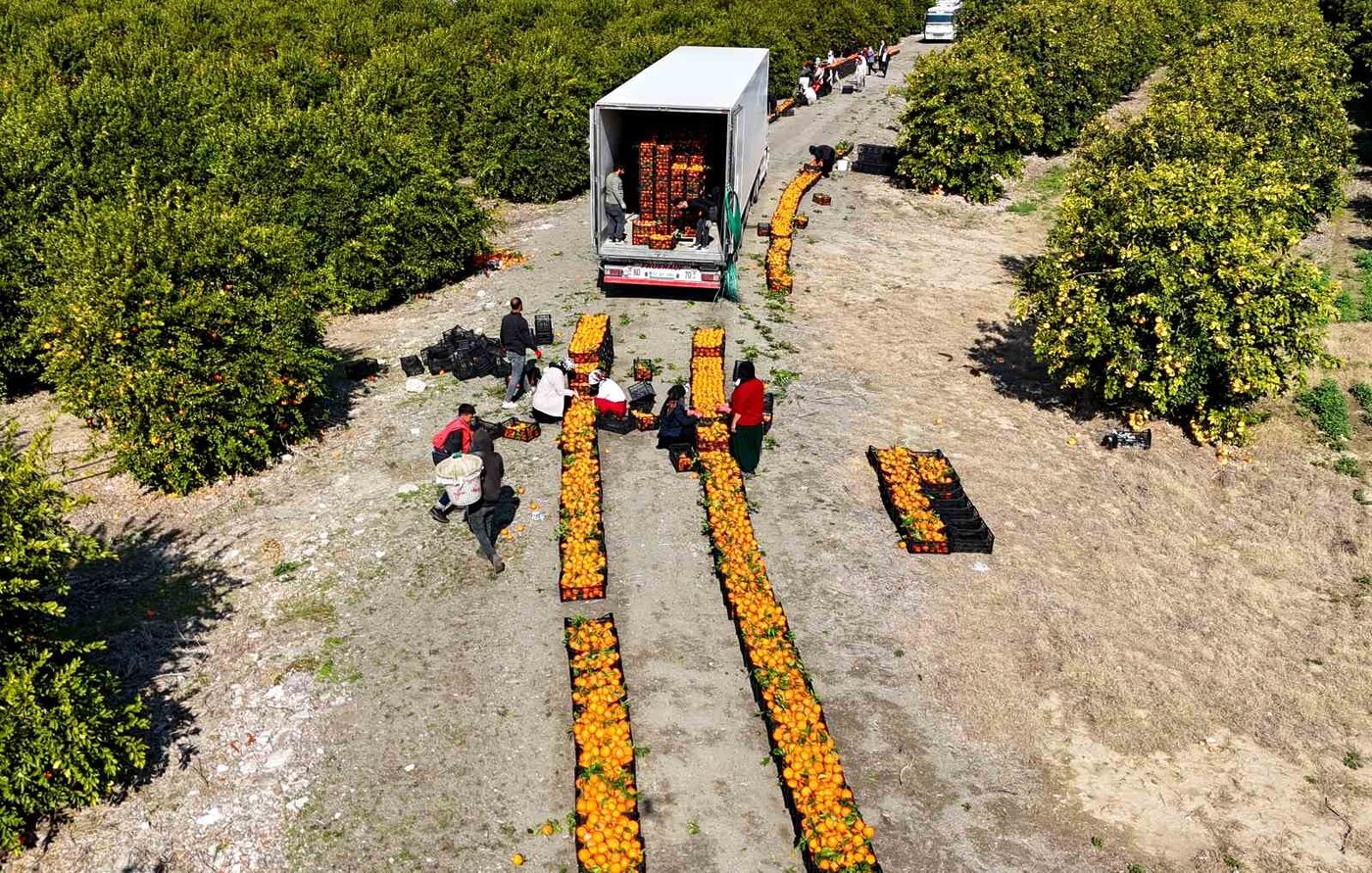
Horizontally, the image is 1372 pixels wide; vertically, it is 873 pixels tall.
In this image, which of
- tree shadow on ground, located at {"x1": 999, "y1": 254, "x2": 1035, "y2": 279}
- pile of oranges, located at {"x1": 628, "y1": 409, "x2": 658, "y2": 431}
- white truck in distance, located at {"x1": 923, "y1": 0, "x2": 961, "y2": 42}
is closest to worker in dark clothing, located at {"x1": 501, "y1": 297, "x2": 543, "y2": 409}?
pile of oranges, located at {"x1": 628, "y1": 409, "x2": 658, "y2": 431}

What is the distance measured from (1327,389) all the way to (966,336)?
7286 mm

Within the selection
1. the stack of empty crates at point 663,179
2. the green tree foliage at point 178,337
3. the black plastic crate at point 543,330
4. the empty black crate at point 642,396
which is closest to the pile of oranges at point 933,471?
→ the empty black crate at point 642,396

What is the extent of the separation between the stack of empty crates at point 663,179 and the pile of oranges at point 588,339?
2893 millimetres

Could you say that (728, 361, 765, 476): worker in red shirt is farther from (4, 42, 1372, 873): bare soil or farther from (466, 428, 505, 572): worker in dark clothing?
(466, 428, 505, 572): worker in dark clothing

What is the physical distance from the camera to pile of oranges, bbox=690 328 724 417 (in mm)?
14859

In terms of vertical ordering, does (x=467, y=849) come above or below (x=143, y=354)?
below

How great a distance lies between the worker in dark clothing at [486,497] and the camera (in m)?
11.3

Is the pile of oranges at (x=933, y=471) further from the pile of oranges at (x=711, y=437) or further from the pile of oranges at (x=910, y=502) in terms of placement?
the pile of oranges at (x=711, y=437)

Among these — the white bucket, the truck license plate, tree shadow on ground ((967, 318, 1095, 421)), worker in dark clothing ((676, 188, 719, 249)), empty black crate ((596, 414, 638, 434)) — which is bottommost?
tree shadow on ground ((967, 318, 1095, 421))

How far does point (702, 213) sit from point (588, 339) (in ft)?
16.3

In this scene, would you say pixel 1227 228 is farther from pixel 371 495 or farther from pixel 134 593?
pixel 134 593

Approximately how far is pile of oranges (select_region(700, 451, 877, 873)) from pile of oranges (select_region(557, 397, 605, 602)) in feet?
5.42

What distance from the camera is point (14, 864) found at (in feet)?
25.4

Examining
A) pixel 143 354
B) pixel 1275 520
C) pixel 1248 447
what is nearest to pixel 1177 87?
pixel 1248 447
